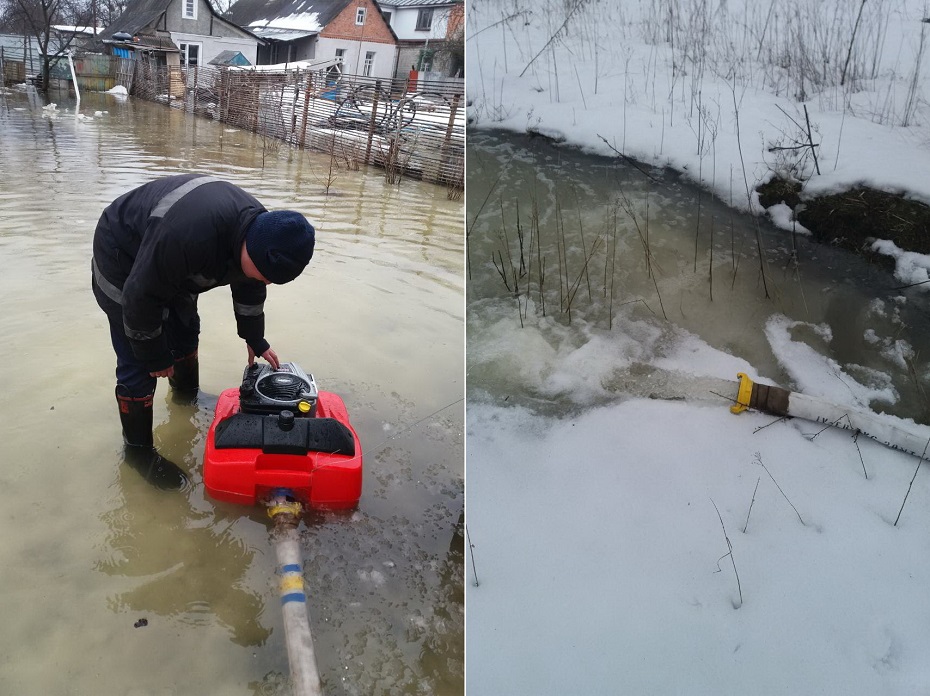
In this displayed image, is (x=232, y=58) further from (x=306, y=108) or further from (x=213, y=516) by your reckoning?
(x=213, y=516)

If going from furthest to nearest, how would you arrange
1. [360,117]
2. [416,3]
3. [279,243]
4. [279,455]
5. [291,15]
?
[291,15] < [416,3] < [360,117] < [279,455] < [279,243]

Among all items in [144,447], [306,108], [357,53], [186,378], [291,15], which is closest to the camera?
[144,447]

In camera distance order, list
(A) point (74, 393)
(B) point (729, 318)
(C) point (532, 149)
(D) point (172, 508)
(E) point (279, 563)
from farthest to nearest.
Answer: (A) point (74, 393) < (D) point (172, 508) < (E) point (279, 563) < (C) point (532, 149) < (B) point (729, 318)

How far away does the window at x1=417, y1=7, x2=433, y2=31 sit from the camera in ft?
71.4

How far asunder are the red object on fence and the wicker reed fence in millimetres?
3983

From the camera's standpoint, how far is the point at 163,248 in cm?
160

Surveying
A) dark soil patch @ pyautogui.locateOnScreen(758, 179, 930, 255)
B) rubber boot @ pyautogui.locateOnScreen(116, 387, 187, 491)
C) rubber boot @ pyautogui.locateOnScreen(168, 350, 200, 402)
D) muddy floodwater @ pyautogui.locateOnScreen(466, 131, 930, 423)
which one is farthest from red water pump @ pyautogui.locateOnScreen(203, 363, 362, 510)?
dark soil patch @ pyautogui.locateOnScreen(758, 179, 930, 255)

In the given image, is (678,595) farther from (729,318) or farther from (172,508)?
(172,508)

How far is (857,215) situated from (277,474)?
5.04ft

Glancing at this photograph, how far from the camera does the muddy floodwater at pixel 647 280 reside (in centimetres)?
124

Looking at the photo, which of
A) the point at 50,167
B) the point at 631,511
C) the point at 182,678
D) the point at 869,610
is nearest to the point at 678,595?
the point at 631,511

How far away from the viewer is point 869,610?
3.21ft

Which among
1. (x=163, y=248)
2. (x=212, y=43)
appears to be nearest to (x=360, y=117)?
(x=163, y=248)

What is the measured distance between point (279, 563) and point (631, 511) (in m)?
0.98
